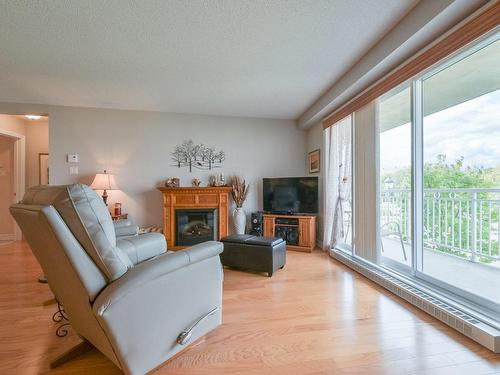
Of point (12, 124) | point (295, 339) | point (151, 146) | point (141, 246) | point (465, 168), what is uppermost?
point (12, 124)

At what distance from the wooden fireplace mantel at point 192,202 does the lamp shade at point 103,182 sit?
771 mm

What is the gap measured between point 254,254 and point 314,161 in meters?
2.39

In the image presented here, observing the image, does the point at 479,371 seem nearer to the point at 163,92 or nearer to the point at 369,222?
the point at 369,222

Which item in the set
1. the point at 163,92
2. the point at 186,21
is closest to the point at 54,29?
the point at 186,21

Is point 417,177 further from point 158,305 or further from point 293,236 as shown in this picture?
point 158,305

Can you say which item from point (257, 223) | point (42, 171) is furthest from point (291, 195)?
point (42, 171)

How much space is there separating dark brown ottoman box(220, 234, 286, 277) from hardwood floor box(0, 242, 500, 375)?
0.35 m

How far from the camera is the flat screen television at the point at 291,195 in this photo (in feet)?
13.6

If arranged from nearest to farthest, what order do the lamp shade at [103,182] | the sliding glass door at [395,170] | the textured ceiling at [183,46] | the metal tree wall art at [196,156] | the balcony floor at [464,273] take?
the textured ceiling at [183,46], the balcony floor at [464,273], the sliding glass door at [395,170], the lamp shade at [103,182], the metal tree wall art at [196,156]

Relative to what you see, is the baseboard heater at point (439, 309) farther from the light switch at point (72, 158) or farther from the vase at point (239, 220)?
the light switch at point (72, 158)

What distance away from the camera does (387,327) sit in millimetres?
1803

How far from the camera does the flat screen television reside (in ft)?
13.6

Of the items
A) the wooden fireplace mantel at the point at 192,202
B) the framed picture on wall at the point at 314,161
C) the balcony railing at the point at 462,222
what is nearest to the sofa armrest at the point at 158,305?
the balcony railing at the point at 462,222

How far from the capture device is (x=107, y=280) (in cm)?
117
